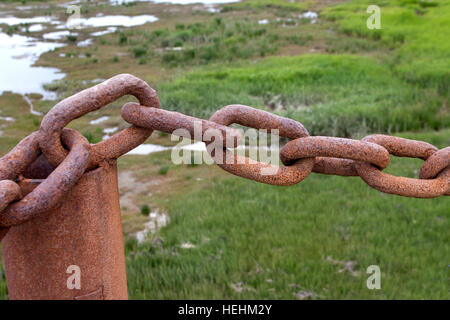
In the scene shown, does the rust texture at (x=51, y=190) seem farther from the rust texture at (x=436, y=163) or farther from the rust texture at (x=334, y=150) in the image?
the rust texture at (x=436, y=163)

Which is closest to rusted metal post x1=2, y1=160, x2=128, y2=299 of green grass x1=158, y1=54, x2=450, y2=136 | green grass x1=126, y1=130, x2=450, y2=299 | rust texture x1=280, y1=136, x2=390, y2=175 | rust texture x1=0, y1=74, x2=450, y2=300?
rust texture x1=0, y1=74, x2=450, y2=300

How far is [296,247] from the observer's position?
341cm

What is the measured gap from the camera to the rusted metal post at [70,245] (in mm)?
946

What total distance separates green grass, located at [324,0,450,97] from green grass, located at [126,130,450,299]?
15.0ft

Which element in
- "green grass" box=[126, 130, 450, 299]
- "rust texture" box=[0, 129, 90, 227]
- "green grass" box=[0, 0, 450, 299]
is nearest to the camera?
"rust texture" box=[0, 129, 90, 227]

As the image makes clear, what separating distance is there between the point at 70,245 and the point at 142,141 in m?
0.25

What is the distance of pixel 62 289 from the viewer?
3.23ft

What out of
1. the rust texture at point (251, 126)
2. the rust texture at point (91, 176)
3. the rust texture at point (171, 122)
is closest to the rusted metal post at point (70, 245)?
the rust texture at point (91, 176)

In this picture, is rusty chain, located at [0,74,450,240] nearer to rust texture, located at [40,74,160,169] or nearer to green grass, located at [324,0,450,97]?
rust texture, located at [40,74,160,169]

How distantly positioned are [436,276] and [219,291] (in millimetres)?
1337

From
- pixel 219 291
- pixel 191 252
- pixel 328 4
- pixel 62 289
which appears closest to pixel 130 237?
pixel 191 252

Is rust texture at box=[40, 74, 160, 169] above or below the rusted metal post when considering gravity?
above

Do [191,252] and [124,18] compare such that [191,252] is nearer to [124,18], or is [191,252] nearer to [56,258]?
[56,258]

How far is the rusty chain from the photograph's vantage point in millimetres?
873
